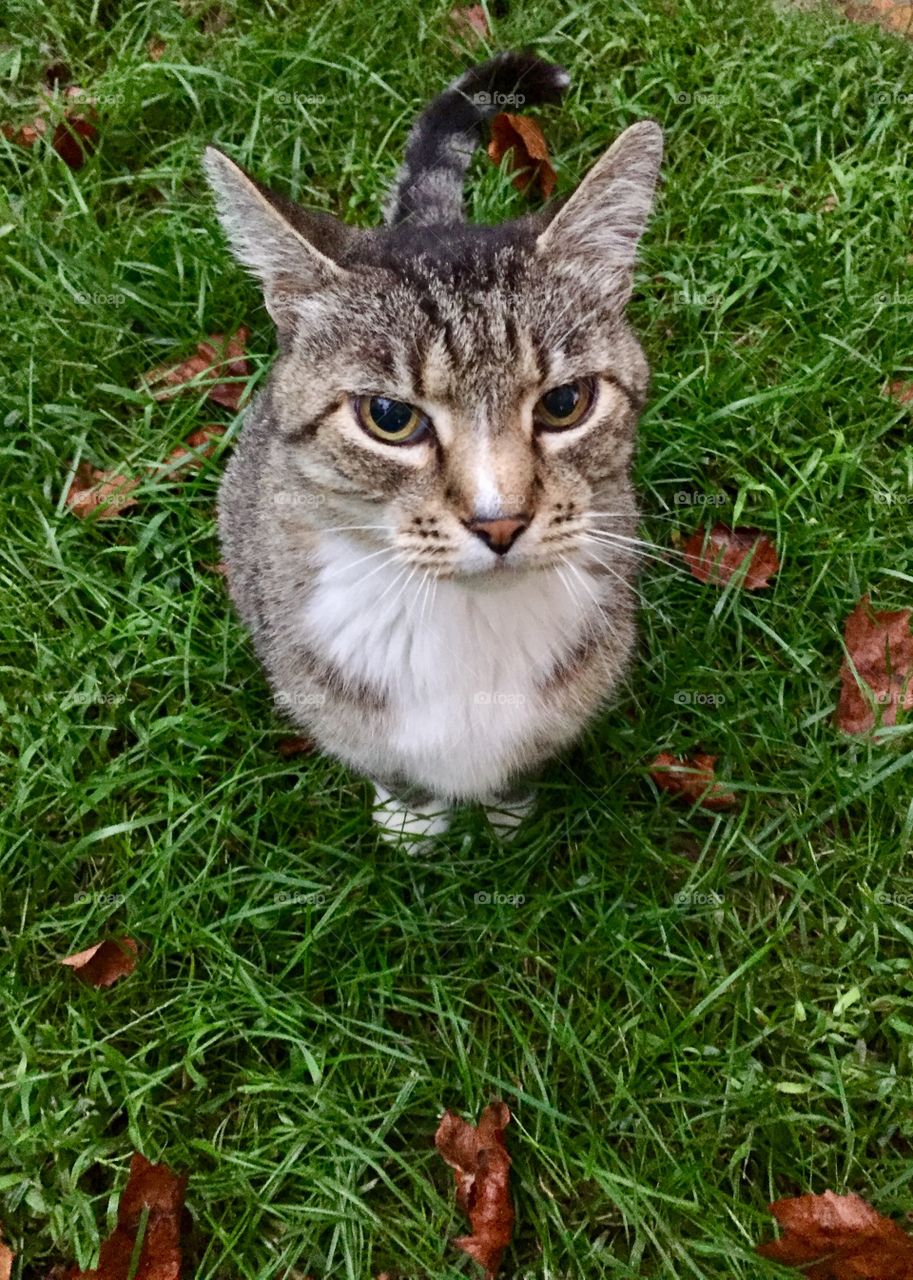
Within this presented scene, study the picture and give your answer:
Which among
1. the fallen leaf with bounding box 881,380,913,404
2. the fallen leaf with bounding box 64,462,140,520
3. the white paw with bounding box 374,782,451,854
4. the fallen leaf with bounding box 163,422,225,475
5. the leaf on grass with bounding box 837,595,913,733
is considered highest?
the fallen leaf with bounding box 881,380,913,404

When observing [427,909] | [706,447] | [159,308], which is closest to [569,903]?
[427,909]

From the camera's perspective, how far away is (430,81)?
4109 millimetres

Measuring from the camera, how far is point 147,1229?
255cm

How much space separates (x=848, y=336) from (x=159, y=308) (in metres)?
2.52

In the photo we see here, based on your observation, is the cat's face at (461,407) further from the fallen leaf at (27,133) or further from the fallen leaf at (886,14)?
the fallen leaf at (886,14)

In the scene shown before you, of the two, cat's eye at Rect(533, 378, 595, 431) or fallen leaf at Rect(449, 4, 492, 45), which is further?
fallen leaf at Rect(449, 4, 492, 45)

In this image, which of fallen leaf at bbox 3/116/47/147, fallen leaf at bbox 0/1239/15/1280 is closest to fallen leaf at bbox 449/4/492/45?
fallen leaf at bbox 3/116/47/147

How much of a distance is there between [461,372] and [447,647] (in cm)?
65

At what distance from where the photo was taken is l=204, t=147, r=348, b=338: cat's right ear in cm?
215

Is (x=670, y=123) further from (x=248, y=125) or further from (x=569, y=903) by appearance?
(x=569, y=903)

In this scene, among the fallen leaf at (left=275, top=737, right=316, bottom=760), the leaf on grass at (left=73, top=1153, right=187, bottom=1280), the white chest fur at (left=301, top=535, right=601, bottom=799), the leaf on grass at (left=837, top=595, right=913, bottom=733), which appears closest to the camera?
the white chest fur at (left=301, top=535, right=601, bottom=799)

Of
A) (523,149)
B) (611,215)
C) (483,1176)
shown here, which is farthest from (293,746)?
(523,149)

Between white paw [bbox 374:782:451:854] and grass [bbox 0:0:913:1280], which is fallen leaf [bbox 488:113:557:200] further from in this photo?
white paw [bbox 374:782:451:854]

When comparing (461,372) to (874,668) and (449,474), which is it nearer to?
(449,474)
